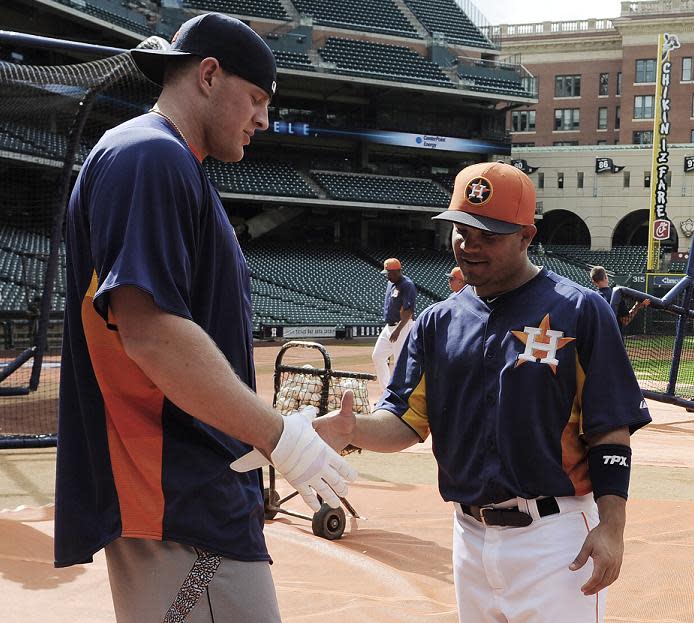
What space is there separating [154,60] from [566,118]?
6613cm

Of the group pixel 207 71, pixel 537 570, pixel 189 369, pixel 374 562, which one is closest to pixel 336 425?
pixel 537 570

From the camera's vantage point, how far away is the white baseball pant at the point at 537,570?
2428mm

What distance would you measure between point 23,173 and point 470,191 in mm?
9229

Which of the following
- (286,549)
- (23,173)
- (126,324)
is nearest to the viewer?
(126,324)

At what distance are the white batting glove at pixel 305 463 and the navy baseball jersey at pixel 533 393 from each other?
802 mm

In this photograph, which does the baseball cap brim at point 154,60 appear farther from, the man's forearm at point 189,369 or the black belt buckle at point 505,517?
the black belt buckle at point 505,517

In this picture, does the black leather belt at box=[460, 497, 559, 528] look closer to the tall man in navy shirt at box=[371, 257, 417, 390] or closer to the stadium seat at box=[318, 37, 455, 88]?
the tall man in navy shirt at box=[371, 257, 417, 390]

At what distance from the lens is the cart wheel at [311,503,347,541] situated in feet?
17.7

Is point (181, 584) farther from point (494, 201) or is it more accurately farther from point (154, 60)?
point (494, 201)

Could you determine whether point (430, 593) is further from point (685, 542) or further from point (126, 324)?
point (126, 324)

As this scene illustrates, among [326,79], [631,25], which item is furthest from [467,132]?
[631,25]

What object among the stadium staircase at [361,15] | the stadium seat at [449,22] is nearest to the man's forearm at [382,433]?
the stadium staircase at [361,15]

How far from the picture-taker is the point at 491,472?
252 cm

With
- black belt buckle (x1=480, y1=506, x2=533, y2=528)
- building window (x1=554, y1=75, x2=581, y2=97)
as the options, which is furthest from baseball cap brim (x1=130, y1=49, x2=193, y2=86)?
building window (x1=554, y1=75, x2=581, y2=97)
